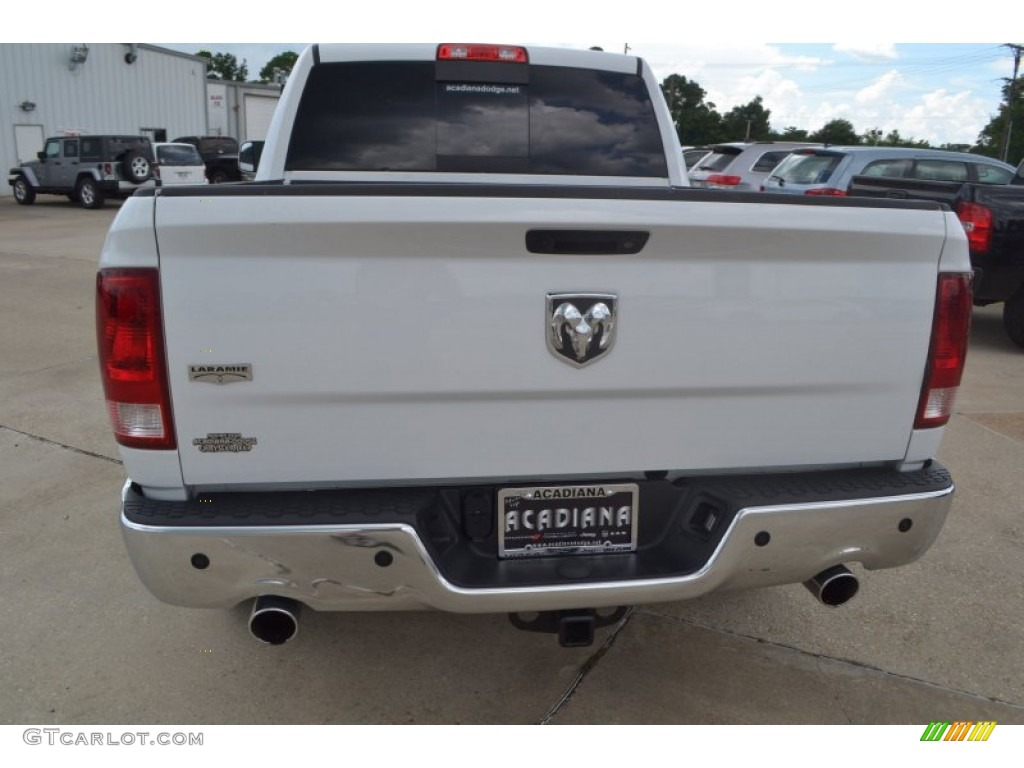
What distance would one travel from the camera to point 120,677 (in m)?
2.86

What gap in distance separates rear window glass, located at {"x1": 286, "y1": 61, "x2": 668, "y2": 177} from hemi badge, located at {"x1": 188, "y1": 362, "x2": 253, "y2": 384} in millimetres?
1793

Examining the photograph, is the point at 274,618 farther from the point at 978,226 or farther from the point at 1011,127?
the point at 1011,127

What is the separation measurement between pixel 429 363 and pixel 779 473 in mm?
1083

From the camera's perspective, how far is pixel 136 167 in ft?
68.0

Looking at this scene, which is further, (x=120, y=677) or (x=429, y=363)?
(x=120, y=677)

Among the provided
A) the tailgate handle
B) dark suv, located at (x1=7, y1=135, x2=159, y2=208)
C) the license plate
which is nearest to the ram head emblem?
the tailgate handle

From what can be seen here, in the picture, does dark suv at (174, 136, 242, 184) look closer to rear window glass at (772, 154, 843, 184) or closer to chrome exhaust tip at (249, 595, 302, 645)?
rear window glass at (772, 154, 843, 184)

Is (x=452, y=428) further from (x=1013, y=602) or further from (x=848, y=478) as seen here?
(x=1013, y=602)

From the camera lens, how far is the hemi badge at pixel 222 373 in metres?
2.10

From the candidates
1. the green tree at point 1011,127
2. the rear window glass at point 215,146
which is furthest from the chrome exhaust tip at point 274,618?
the green tree at point 1011,127

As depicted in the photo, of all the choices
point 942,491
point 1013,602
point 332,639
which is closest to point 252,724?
point 332,639

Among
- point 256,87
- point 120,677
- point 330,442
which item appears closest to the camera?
point 330,442

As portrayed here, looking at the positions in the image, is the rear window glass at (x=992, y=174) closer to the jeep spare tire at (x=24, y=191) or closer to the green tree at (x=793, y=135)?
the jeep spare tire at (x=24, y=191)

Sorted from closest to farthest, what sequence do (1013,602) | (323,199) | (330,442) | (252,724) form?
(323,199) → (330,442) → (252,724) → (1013,602)
